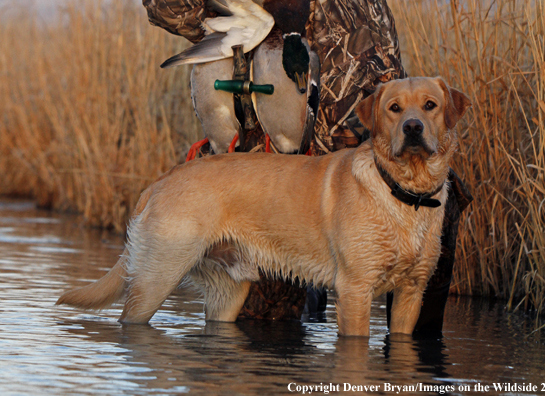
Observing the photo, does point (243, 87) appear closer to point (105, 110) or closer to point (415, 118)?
point (415, 118)

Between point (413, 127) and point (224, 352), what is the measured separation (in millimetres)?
1426

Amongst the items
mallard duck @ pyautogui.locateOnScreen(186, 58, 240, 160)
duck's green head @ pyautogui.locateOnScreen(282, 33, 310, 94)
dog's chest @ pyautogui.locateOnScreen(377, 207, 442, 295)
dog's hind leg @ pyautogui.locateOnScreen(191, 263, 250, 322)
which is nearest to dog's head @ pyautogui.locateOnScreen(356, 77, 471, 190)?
dog's chest @ pyautogui.locateOnScreen(377, 207, 442, 295)

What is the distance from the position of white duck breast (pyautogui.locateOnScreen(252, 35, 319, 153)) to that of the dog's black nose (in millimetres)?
983

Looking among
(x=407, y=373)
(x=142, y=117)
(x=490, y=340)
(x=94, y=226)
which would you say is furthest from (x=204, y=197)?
(x=94, y=226)

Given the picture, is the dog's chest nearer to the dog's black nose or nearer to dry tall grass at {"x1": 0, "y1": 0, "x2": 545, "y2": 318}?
the dog's black nose

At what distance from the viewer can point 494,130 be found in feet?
17.8

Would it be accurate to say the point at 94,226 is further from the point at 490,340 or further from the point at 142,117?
the point at 490,340

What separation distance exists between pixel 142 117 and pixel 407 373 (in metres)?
5.63

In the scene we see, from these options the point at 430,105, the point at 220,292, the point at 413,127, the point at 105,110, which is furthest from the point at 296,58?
the point at 105,110

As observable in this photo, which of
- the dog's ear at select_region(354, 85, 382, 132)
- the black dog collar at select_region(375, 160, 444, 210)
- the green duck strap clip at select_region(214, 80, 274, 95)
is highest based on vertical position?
the green duck strap clip at select_region(214, 80, 274, 95)

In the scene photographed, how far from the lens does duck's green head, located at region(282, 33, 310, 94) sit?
4703mm

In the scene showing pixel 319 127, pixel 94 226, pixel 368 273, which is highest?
pixel 319 127

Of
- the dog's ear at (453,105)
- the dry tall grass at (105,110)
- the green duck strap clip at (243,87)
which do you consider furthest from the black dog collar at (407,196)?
the dry tall grass at (105,110)

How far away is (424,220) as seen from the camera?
4.12m
